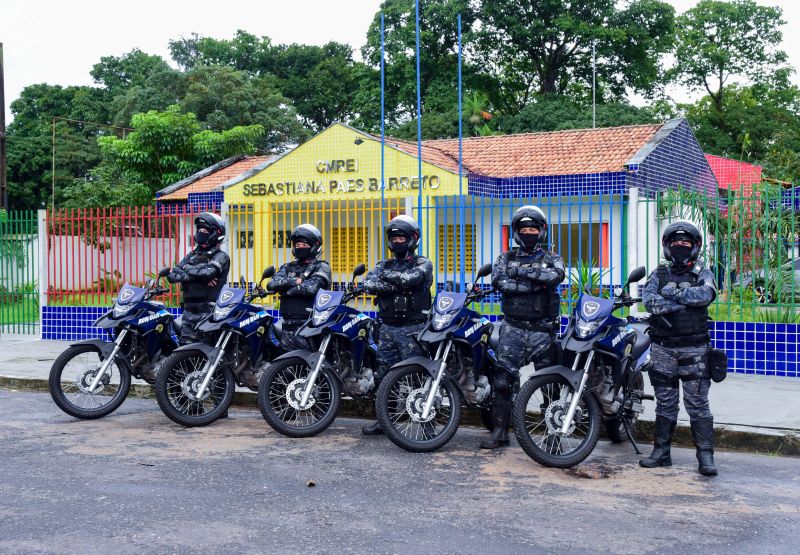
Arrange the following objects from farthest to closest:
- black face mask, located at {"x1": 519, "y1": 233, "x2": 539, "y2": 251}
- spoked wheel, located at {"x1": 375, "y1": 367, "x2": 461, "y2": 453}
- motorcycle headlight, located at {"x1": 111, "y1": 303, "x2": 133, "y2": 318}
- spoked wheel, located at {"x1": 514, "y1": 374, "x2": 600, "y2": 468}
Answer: motorcycle headlight, located at {"x1": 111, "y1": 303, "x2": 133, "y2": 318} → black face mask, located at {"x1": 519, "y1": 233, "x2": 539, "y2": 251} → spoked wheel, located at {"x1": 375, "y1": 367, "x2": 461, "y2": 453} → spoked wheel, located at {"x1": 514, "y1": 374, "x2": 600, "y2": 468}

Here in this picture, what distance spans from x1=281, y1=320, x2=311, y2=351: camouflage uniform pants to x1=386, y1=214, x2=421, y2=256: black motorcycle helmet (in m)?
1.07

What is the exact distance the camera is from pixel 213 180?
2516cm

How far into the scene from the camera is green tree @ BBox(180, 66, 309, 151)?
3488cm

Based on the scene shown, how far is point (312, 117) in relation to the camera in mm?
43750

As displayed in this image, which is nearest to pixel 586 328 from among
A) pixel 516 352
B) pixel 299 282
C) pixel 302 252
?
pixel 516 352

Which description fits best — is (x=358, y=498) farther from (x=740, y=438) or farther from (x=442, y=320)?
(x=740, y=438)

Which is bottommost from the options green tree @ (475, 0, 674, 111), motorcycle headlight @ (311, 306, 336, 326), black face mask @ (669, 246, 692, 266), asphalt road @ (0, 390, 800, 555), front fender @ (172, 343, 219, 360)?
asphalt road @ (0, 390, 800, 555)

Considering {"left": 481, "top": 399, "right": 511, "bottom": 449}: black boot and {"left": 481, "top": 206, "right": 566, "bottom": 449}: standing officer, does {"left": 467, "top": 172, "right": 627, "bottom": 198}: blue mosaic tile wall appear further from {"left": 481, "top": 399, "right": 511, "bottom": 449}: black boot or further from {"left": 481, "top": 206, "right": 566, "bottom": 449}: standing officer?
{"left": 481, "top": 399, "right": 511, "bottom": 449}: black boot

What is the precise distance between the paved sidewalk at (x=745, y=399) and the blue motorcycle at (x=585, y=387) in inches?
38.0

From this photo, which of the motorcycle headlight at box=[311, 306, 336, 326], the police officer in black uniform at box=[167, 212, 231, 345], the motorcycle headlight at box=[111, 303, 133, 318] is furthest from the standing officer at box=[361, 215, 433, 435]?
the motorcycle headlight at box=[111, 303, 133, 318]

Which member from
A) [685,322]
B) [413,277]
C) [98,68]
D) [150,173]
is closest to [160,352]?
[413,277]

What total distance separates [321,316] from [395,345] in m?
0.61

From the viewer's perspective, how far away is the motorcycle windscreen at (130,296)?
761 centimetres

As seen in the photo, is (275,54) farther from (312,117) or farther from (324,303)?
(324,303)
